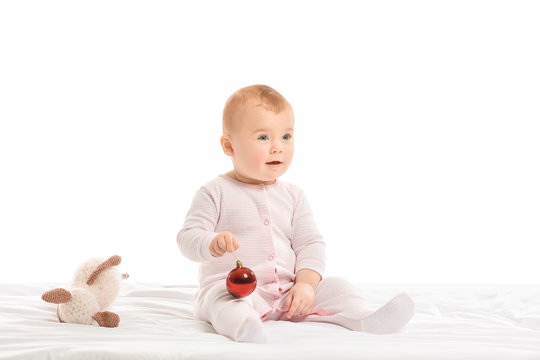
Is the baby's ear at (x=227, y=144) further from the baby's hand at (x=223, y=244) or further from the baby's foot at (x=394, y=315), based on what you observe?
the baby's foot at (x=394, y=315)

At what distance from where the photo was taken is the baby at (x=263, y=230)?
57.4 inches

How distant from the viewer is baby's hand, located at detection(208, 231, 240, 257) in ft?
4.44

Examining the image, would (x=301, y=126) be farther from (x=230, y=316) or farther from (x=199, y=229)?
(x=230, y=316)

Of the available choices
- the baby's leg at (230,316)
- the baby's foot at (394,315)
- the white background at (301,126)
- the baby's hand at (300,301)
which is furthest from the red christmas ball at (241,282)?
the white background at (301,126)

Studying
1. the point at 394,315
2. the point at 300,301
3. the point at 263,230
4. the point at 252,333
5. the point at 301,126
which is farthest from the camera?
the point at 301,126

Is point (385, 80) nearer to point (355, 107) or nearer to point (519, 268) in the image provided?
point (355, 107)

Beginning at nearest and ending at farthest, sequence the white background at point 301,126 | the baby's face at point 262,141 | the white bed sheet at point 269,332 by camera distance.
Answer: the white bed sheet at point 269,332, the baby's face at point 262,141, the white background at point 301,126

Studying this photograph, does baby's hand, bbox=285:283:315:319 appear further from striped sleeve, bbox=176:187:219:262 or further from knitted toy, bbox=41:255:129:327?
knitted toy, bbox=41:255:129:327

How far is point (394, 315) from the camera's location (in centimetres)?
132

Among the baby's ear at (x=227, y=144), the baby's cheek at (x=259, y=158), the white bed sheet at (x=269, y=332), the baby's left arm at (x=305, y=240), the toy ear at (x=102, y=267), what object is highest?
the baby's ear at (x=227, y=144)

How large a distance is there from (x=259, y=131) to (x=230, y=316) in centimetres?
47

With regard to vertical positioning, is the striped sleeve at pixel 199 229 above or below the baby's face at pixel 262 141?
below

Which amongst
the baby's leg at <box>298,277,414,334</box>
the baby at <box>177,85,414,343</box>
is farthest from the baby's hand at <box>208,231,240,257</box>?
the baby's leg at <box>298,277,414,334</box>

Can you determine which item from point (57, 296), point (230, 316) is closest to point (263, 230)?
point (230, 316)
